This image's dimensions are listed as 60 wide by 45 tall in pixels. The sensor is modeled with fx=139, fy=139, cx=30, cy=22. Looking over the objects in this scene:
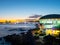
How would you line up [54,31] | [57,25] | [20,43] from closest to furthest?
[20,43] < [54,31] < [57,25]

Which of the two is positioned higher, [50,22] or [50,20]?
[50,20]

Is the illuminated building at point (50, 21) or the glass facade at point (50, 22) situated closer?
the illuminated building at point (50, 21)

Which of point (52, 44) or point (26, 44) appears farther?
point (26, 44)

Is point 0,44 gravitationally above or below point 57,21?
below

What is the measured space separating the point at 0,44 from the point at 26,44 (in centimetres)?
204

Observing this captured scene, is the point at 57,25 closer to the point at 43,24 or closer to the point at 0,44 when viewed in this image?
the point at 43,24

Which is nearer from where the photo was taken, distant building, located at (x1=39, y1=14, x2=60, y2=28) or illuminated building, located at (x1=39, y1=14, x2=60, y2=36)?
illuminated building, located at (x1=39, y1=14, x2=60, y2=36)

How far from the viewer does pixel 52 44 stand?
4465 millimetres

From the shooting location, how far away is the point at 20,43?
5980mm

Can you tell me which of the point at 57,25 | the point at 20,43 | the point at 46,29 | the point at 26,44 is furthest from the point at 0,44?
the point at 57,25

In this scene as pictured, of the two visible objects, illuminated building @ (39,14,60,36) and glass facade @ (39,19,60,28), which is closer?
illuminated building @ (39,14,60,36)

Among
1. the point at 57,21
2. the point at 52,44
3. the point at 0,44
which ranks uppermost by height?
the point at 57,21

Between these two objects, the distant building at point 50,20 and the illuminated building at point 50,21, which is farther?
the distant building at point 50,20

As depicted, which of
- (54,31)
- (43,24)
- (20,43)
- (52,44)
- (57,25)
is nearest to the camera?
(52,44)
